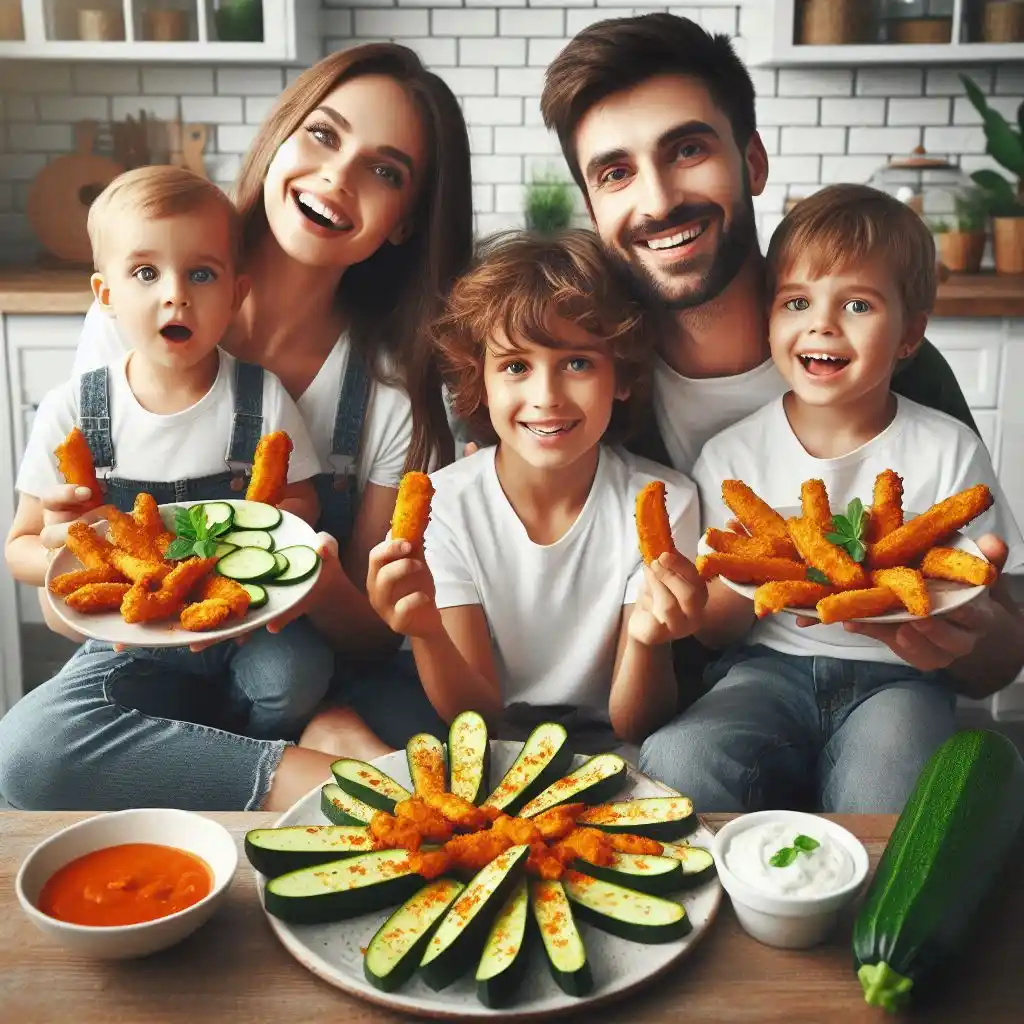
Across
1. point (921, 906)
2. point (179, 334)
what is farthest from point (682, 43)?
point (921, 906)

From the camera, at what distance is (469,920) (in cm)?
94

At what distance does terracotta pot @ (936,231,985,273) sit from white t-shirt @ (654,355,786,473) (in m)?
1.53

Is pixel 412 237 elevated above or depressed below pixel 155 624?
above

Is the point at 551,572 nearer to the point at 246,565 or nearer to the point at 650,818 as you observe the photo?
the point at 246,565

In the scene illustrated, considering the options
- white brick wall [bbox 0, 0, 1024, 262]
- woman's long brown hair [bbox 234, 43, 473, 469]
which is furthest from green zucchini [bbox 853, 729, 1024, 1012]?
white brick wall [bbox 0, 0, 1024, 262]

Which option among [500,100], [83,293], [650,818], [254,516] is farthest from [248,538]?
[500,100]

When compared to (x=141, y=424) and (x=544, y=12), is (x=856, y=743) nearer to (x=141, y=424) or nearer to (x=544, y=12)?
(x=141, y=424)

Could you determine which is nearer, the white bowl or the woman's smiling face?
the white bowl

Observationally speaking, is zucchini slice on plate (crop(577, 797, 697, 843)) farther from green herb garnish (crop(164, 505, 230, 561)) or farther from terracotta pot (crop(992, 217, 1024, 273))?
terracotta pot (crop(992, 217, 1024, 273))

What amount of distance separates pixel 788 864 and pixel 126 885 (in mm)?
562

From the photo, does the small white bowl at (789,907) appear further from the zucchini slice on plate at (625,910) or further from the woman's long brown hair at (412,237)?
the woman's long brown hair at (412,237)

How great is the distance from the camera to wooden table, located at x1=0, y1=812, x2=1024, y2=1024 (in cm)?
91

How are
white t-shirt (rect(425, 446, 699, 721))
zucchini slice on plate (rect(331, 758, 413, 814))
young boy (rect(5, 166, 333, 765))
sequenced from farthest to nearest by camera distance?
white t-shirt (rect(425, 446, 699, 721)) < young boy (rect(5, 166, 333, 765)) < zucchini slice on plate (rect(331, 758, 413, 814))

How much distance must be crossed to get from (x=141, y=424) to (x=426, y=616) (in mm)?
484
